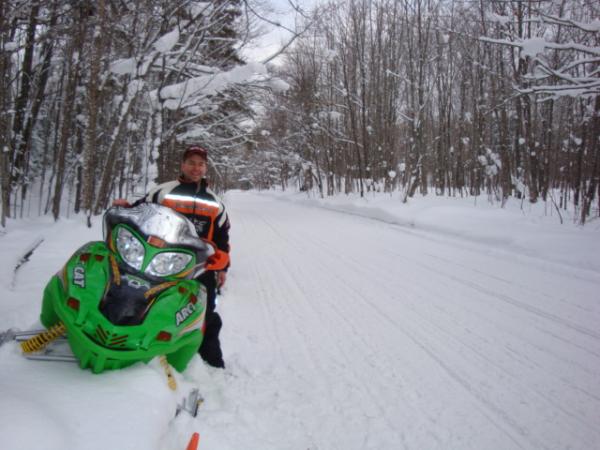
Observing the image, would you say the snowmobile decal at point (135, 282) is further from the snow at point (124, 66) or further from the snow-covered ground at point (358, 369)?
the snow at point (124, 66)

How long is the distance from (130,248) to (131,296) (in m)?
0.30

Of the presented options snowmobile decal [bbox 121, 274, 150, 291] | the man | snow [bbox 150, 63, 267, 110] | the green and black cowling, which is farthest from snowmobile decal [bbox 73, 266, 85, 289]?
snow [bbox 150, 63, 267, 110]

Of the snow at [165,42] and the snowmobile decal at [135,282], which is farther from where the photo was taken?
the snow at [165,42]

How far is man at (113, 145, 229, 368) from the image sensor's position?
297 cm

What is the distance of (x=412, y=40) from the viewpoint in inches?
690

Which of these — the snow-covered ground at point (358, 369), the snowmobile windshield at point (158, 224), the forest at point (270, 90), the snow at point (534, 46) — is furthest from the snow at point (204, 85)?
→ the snowmobile windshield at point (158, 224)

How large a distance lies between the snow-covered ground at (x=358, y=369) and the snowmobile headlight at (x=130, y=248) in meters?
0.61

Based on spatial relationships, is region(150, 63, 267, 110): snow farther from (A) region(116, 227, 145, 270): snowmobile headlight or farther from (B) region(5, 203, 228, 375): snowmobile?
(A) region(116, 227, 145, 270): snowmobile headlight

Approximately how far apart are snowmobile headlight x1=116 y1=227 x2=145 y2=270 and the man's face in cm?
116

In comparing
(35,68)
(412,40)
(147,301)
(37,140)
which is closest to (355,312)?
(147,301)

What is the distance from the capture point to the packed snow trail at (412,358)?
7.59 feet

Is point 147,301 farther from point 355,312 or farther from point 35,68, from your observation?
point 35,68

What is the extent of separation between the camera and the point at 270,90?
10.7m

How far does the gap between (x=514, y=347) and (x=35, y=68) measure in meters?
12.2
